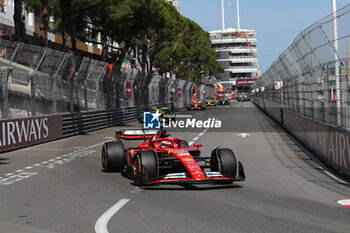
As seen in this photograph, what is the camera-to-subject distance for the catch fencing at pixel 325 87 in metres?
10.1

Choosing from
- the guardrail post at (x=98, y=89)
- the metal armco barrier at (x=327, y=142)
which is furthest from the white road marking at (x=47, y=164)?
the guardrail post at (x=98, y=89)

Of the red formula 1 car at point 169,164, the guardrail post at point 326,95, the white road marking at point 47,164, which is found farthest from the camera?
the guardrail post at point 326,95

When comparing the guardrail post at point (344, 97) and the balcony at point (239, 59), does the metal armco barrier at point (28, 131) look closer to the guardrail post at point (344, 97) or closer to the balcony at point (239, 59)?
the guardrail post at point (344, 97)

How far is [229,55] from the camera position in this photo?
604 feet

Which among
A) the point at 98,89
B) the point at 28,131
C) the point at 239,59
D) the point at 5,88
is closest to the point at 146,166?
the point at 5,88

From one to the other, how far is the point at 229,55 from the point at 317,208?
179m

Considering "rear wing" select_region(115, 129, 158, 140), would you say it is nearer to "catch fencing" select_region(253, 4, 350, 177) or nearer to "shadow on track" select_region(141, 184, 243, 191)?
"shadow on track" select_region(141, 184, 243, 191)

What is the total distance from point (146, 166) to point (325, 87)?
5.73 m

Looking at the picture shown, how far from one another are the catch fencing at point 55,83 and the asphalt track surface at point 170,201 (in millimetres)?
4947

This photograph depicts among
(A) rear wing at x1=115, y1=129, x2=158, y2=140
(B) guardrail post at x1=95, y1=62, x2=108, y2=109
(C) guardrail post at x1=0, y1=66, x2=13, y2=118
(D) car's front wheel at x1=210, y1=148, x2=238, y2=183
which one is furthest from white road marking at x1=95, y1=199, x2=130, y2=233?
(B) guardrail post at x1=95, y1=62, x2=108, y2=109

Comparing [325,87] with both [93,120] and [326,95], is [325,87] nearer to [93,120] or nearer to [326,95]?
[326,95]

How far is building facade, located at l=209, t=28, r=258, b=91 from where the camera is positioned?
600 ft

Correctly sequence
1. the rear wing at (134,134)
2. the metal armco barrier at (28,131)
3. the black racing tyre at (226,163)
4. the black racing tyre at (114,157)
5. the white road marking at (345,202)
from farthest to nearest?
the metal armco barrier at (28,131)
the rear wing at (134,134)
the black racing tyre at (114,157)
the black racing tyre at (226,163)
the white road marking at (345,202)

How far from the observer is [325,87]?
1252 cm
